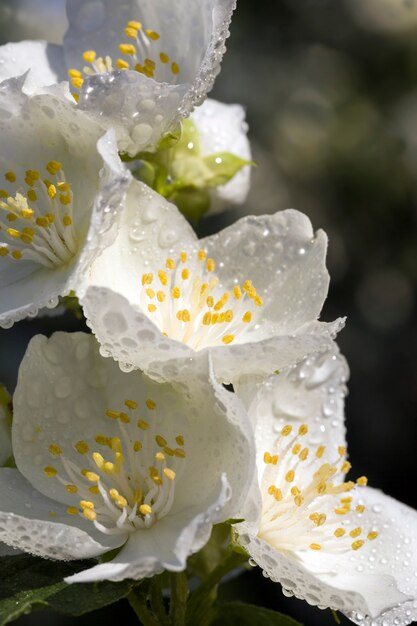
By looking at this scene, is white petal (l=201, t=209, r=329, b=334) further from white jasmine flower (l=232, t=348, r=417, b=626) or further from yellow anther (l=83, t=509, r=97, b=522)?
yellow anther (l=83, t=509, r=97, b=522)

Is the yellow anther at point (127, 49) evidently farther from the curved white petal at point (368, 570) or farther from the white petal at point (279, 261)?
the curved white petal at point (368, 570)

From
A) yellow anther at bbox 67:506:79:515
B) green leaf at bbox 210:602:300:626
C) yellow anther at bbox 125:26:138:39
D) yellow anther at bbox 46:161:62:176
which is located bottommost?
green leaf at bbox 210:602:300:626

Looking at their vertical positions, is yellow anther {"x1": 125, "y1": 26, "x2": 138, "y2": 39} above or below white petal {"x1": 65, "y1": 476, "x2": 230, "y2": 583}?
above

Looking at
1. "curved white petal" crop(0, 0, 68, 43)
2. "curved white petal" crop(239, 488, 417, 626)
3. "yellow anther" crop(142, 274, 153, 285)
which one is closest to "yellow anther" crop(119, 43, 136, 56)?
"yellow anther" crop(142, 274, 153, 285)

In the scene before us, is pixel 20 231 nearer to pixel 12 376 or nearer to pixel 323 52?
pixel 12 376

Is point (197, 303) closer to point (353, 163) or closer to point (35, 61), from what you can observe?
point (35, 61)

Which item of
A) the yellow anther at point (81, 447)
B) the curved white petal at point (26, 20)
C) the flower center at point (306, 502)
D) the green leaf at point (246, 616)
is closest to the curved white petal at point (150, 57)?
the yellow anther at point (81, 447)
